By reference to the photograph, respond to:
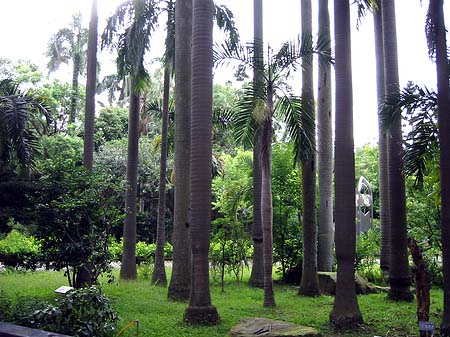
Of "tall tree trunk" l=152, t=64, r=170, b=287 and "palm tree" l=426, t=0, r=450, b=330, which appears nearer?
"palm tree" l=426, t=0, r=450, b=330

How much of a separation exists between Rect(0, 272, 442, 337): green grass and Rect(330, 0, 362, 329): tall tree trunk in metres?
0.46

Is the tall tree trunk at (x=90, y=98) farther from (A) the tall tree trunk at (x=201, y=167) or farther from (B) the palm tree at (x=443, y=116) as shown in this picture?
(B) the palm tree at (x=443, y=116)

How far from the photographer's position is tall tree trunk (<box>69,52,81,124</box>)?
1357 inches

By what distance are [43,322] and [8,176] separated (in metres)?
13.3

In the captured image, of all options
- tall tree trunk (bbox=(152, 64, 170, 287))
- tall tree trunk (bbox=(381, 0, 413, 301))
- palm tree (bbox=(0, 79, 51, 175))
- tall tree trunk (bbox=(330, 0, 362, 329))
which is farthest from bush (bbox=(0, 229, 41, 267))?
tall tree trunk (bbox=(330, 0, 362, 329))

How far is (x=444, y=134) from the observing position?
354 inches

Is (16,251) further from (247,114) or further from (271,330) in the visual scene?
(271,330)

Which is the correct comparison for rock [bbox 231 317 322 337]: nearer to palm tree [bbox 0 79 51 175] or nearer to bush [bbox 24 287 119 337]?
bush [bbox 24 287 119 337]

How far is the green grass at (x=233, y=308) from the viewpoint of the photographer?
31.0 ft

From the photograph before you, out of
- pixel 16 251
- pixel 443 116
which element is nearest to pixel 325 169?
pixel 443 116

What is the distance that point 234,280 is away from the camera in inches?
707

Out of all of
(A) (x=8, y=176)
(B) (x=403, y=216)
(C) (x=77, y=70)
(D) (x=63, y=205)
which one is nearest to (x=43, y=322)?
(D) (x=63, y=205)

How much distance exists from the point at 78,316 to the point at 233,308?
196 inches

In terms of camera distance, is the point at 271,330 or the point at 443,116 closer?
the point at 271,330
